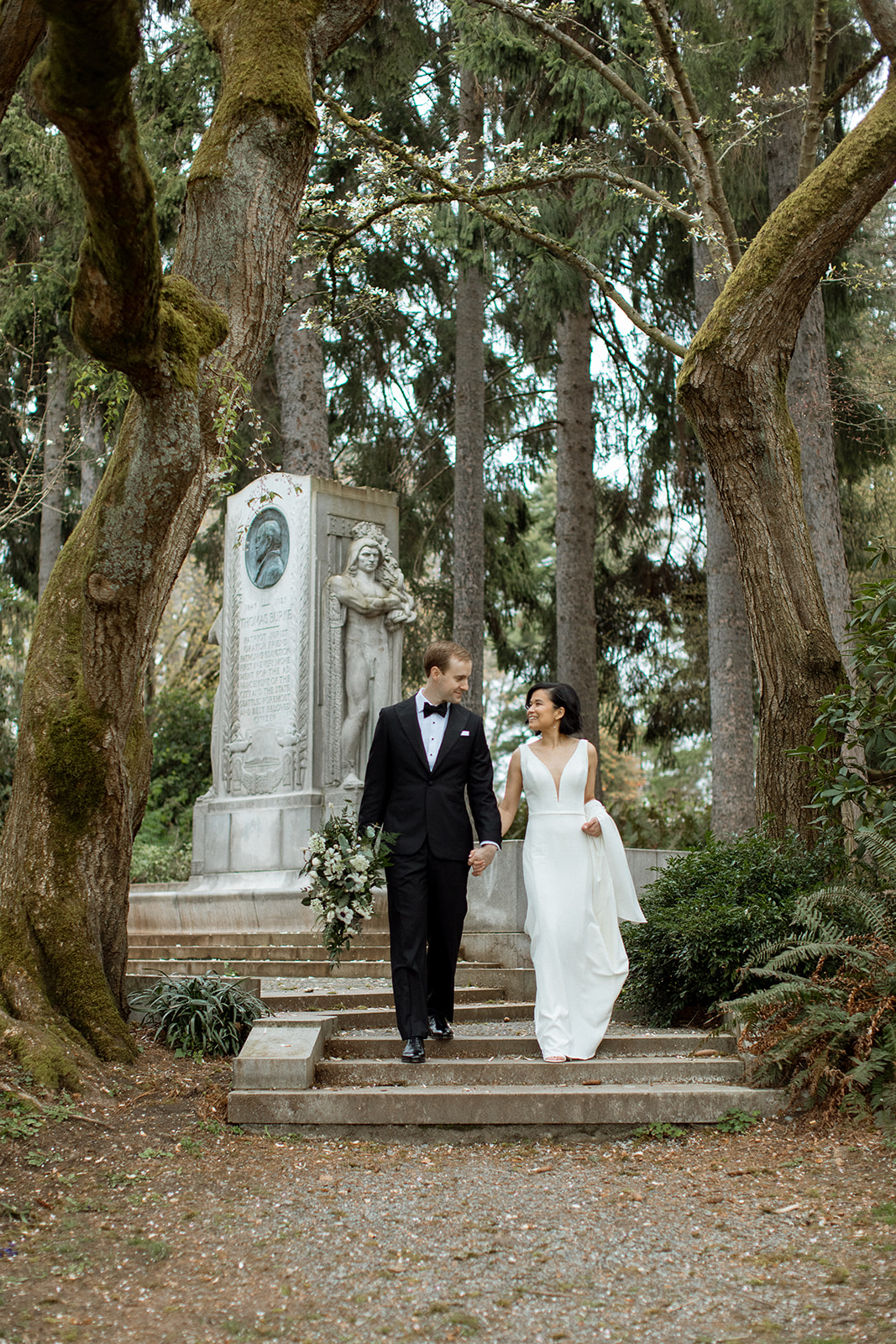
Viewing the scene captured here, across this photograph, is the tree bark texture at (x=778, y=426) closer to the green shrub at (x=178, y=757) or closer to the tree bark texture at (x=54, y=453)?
the tree bark texture at (x=54, y=453)

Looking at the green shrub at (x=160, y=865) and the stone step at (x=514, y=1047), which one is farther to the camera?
the green shrub at (x=160, y=865)

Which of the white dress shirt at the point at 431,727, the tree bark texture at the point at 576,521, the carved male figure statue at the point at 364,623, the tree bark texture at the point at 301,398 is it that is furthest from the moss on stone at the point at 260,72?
the tree bark texture at the point at 576,521

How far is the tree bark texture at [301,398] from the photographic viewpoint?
632 inches

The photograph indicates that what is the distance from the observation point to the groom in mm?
5656

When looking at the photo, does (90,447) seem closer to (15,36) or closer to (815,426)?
(815,426)

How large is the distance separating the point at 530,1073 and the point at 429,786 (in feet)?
4.57

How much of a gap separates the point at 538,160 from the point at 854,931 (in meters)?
6.71

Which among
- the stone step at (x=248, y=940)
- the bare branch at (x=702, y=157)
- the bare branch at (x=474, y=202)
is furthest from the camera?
the stone step at (x=248, y=940)

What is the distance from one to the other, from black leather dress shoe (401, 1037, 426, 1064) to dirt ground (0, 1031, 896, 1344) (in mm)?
645

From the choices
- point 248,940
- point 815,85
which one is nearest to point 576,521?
point 248,940

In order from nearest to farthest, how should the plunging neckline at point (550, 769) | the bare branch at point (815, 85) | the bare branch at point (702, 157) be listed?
the plunging neckline at point (550, 769), the bare branch at point (815, 85), the bare branch at point (702, 157)

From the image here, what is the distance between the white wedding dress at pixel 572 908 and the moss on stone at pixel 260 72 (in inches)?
137

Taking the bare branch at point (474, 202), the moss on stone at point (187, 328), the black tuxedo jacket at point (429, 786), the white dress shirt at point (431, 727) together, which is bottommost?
the black tuxedo jacket at point (429, 786)

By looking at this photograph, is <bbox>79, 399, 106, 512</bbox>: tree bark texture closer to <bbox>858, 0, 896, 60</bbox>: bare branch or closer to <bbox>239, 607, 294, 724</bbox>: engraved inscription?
Answer: <bbox>239, 607, 294, 724</bbox>: engraved inscription
